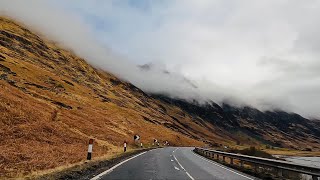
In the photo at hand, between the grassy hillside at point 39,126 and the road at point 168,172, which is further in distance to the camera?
the grassy hillside at point 39,126

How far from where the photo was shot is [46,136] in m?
42.2

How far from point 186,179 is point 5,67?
101 m

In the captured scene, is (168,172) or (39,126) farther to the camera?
(39,126)

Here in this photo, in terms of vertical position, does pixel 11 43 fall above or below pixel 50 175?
above

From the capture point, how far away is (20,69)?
119m

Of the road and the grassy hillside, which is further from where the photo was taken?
the grassy hillside

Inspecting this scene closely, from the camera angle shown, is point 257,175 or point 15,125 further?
point 15,125

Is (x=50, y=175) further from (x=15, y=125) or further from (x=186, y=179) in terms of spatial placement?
(x=15, y=125)

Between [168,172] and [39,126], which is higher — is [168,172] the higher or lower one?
the lower one

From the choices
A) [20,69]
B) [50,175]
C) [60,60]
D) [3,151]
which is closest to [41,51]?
[60,60]

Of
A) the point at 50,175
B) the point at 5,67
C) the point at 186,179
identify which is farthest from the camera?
the point at 5,67

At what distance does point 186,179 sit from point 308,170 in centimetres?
543

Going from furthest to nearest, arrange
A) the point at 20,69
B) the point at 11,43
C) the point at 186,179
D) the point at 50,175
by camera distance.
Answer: the point at 11,43
the point at 20,69
the point at 186,179
the point at 50,175

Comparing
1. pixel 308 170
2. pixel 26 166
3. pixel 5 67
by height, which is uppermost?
pixel 5 67
